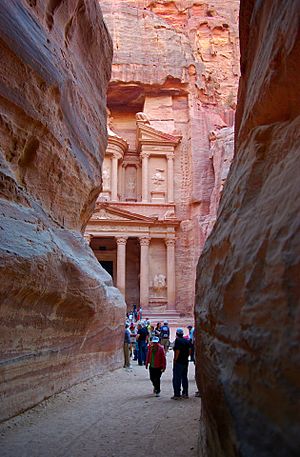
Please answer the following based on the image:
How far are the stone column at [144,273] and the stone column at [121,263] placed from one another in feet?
4.03

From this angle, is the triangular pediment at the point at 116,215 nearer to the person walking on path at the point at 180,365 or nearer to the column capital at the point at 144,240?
the column capital at the point at 144,240

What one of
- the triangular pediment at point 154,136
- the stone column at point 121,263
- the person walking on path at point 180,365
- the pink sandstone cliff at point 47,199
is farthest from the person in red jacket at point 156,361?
the triangular pediment at point 154,136

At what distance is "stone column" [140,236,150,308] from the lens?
29766 millimetres

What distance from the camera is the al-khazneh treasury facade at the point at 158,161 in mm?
30750

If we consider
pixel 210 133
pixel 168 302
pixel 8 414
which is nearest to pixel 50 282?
pixel 8 414

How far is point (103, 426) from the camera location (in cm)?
632

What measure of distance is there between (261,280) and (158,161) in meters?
31.9

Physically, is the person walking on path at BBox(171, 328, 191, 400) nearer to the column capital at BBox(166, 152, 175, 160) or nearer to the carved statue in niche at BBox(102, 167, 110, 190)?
the carved statue in niche at BBox(102, 167, 110, 190)

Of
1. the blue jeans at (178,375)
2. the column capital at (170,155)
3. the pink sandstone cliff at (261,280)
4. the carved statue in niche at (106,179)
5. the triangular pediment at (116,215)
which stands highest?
the column capital at (170,155)

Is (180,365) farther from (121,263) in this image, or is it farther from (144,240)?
(144,240)

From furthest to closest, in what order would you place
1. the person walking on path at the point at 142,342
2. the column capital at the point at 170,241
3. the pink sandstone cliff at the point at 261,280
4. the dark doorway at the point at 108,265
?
the dark doorway at the point at 108,265
the column capital at the point at 170,241
the person walking on path at the point at 142,342
the pink sandstone cliff at the point at 261,280

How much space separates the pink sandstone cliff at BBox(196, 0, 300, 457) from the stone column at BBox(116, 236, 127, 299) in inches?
1015

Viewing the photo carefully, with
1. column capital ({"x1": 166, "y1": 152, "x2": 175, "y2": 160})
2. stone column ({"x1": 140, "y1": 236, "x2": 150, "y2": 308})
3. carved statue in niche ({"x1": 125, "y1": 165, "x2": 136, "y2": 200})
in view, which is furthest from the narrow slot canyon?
carved statue in niche ({"x1": 125, "y1": 165, "x2": 136, "y2": 200})

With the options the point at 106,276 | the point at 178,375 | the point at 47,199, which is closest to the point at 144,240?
the point at 106,276
